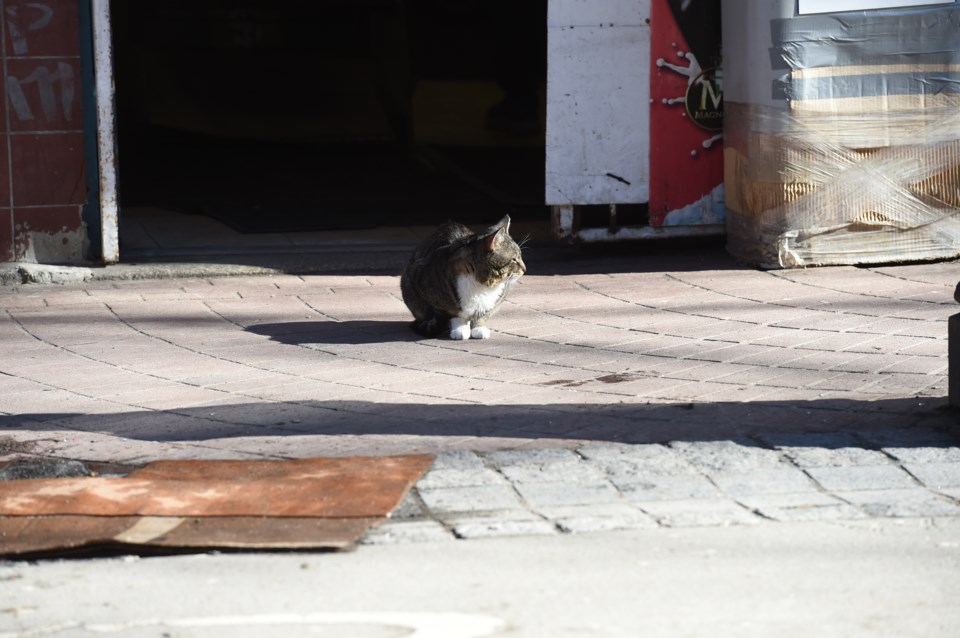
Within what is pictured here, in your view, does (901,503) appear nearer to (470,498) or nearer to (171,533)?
(470,498)

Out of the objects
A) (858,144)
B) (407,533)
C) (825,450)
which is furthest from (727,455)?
(858,144)

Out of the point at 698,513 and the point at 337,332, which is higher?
the point at 337,332

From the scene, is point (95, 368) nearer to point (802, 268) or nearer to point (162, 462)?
point (162, 462)

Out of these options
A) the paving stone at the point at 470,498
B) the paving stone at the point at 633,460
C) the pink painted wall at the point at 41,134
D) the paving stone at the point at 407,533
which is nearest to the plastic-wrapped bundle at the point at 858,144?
the paving stone at the point at 633,460

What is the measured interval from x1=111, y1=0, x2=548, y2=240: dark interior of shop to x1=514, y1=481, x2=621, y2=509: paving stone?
19.9 feet

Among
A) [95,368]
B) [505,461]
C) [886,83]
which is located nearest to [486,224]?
[886,83]

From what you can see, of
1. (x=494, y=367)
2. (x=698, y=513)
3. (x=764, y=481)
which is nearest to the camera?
(x=698, y=513)

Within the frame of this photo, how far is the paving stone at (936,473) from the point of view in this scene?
168 inches

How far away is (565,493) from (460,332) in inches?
95.1

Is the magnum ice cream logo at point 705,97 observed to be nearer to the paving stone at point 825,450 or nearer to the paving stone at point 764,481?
the paving stone at point 825,450

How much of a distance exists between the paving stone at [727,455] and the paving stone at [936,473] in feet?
1.42

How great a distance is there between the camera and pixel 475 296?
21.4 ft

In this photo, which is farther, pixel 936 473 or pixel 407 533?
pixel 936 473

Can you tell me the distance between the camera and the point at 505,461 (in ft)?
14.7
